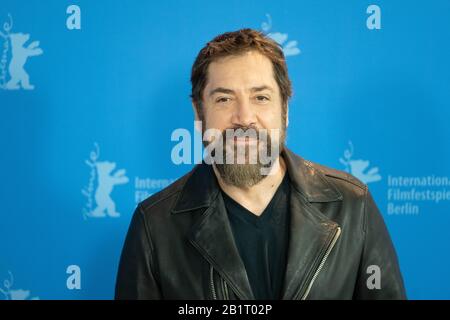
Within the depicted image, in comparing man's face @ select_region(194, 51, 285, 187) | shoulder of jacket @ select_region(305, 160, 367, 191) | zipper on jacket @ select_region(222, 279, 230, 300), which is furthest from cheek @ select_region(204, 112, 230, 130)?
zipper on jacket @ select_region(222, 279, 230, 300)

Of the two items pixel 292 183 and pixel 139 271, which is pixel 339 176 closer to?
pixel 292 183

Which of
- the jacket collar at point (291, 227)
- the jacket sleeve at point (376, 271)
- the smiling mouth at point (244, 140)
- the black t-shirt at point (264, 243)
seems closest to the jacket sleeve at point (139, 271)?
the jacket collar at point (291, 227)

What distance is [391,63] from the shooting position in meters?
1.98

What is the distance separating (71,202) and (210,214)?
728 mm

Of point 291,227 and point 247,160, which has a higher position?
point 247,160

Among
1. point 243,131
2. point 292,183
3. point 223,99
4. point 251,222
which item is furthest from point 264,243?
point 223,99

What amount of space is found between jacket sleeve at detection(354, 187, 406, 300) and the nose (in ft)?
1.44

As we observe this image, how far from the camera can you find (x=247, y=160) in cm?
152

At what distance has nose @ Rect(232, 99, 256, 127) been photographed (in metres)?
1.48

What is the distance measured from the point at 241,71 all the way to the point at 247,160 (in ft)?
0.82

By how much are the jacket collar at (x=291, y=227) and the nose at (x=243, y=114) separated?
0.18 meters

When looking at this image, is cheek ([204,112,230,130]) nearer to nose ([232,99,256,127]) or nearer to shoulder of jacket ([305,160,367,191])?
nose ([232,99,256,127])

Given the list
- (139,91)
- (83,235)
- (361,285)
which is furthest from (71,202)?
(361,285)
